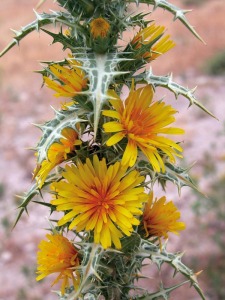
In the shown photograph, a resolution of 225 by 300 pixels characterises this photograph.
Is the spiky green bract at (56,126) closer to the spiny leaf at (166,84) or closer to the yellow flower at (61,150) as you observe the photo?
the yellow flower at (61,150)

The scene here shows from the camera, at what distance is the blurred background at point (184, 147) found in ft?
21.1

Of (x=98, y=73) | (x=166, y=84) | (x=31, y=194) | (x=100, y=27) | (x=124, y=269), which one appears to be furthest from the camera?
(x=124, y=269)

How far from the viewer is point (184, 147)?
987 centimetres

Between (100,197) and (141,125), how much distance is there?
321 mm

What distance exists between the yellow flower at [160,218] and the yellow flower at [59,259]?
0.35 meters

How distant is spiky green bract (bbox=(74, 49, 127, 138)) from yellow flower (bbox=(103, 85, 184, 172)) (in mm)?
132

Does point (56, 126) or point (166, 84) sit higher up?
point (166, 84)

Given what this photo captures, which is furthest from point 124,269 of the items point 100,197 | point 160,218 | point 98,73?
point 98,73

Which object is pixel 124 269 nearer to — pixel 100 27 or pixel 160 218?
pixel 160 218

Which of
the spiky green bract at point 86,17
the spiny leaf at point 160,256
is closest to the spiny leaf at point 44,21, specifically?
the spiky green bract at point 86,17

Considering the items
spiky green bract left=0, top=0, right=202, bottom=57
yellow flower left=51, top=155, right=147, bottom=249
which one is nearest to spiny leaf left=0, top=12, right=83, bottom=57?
spiky green bract left=0, top=0, right=202, bottom=57

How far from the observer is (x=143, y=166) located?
2.06 meters

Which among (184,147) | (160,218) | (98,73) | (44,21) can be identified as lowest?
(160,218)

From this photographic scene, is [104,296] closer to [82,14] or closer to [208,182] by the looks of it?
[82,14]
